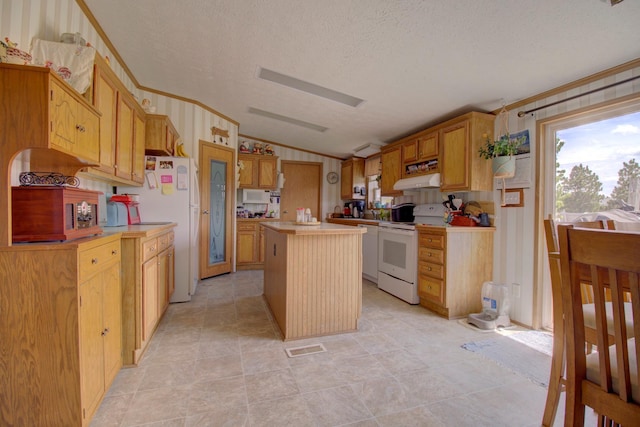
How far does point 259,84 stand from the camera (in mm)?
3285

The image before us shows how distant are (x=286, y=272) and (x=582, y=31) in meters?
2.59

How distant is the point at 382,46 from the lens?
7.17 feet

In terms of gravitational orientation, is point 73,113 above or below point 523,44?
below

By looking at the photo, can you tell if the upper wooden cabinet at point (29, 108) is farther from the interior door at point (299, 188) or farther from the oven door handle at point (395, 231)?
the interior door at point (299, 188)

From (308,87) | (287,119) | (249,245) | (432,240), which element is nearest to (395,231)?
(432,240)

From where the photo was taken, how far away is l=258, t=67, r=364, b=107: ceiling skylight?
3.07m

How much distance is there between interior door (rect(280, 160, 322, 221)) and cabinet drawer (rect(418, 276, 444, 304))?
128 inches

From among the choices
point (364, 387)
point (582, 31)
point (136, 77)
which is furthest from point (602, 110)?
point (136, 77)

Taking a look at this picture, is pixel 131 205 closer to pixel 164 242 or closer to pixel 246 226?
pixel 164 242

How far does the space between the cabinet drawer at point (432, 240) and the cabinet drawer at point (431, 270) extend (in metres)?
0.20

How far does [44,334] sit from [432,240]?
3.03 metres

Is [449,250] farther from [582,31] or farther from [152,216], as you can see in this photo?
[152,216]

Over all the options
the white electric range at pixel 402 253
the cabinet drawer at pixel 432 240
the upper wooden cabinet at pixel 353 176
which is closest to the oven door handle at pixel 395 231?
the white electric range at pixel 402 253

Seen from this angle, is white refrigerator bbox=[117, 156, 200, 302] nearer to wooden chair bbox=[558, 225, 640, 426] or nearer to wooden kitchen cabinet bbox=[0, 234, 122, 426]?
wooden kitchen cabinet bbox=[0, 234, 122, 426]
